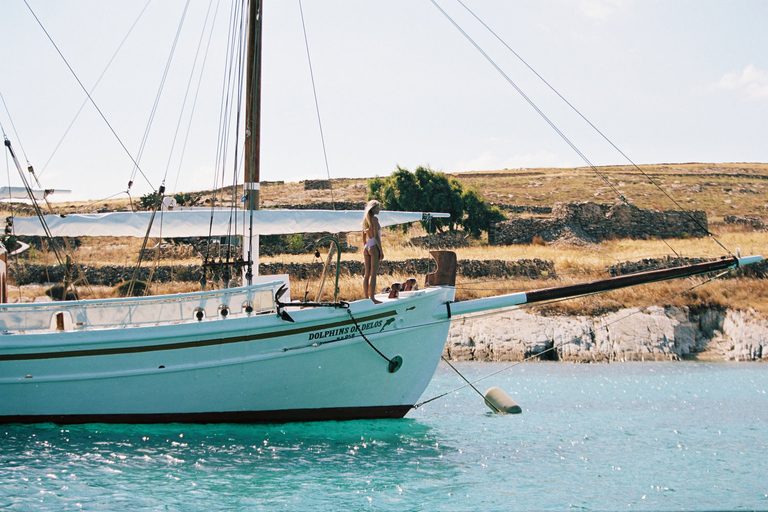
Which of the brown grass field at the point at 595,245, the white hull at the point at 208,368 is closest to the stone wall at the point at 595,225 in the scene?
the brown grass field at the point at 595,245

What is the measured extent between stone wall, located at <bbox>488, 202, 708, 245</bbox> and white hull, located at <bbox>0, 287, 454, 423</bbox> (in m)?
23.6

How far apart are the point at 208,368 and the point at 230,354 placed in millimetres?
378

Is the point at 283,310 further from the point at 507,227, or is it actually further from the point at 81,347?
the point at 507,227

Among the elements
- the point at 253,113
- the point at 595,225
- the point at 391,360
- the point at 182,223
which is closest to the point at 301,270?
the point at 182,223

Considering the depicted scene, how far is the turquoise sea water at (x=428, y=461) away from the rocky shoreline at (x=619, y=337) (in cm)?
519

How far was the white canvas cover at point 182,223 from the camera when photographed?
14164mm

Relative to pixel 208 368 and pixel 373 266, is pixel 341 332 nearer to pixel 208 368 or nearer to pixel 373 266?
pixel 373 266

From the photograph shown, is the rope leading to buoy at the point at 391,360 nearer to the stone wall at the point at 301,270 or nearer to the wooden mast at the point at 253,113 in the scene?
the wooden mast at the point at 253,113

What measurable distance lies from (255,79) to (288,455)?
7.38 m

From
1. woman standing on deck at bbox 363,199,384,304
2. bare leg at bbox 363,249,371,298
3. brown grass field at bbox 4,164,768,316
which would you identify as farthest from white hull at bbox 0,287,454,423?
brown grass field at bbox 4,164,768,316

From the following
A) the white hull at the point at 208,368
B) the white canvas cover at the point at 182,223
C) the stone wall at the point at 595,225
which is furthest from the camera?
the stone wall at the point at 595,225

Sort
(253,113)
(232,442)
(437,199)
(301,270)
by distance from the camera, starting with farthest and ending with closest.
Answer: (437,199) → (301,270) → (253,113) → (232,442)

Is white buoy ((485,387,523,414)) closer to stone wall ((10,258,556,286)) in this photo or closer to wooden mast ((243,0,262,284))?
wooden mast ((243,0,262,284))

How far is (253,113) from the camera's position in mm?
13891
